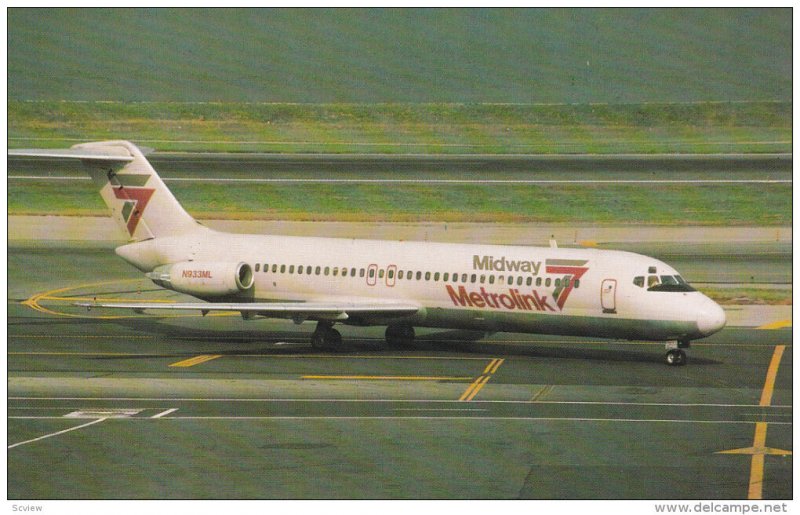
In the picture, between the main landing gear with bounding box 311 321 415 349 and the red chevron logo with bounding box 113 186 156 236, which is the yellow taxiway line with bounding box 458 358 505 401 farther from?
the red chevron logo with bounding box 113 186 156 236

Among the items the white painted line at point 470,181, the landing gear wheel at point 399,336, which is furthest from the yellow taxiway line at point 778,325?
the white painted line at point 470,181

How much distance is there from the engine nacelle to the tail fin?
2.21m

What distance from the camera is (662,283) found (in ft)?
125

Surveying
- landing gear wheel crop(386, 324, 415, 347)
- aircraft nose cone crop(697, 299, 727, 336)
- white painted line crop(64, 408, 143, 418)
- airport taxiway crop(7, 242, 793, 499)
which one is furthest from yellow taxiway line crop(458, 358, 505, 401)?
white painted line crop(64, 408, 143, 418)

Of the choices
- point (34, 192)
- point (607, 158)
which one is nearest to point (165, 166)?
point (34, 192)

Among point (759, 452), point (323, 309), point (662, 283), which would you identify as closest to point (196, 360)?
point (323, 309)

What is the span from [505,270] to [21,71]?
176 ft

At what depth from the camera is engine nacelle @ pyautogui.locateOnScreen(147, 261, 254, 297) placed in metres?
43.0

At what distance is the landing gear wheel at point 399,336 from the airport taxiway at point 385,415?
1.98 feet

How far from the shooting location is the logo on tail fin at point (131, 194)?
46.1 meters

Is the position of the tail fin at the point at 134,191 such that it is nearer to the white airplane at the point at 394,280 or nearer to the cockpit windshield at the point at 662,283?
the white airplane at the point at 394,280

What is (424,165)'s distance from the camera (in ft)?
257

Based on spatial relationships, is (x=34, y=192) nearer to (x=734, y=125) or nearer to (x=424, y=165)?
(x=424, y=165)

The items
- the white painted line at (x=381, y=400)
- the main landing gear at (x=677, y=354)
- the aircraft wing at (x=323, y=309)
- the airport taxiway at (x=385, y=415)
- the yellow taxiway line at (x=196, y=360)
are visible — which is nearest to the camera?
the airport taxiway at (x=385, y=415)
